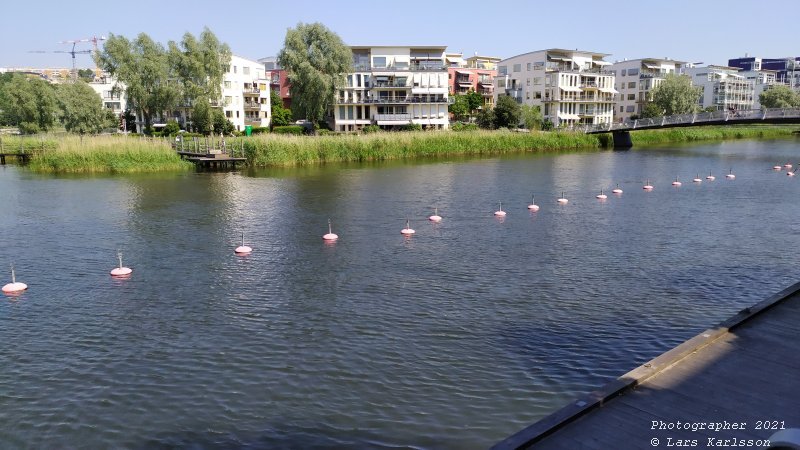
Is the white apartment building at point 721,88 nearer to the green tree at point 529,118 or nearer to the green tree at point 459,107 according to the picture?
the green tree at point 459,107

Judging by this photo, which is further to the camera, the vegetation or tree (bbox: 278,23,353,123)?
tree (bbox: 278,23,353,123)

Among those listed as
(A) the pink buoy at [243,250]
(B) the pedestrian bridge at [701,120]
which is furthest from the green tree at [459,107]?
(A) the pink buoy at [243,250]

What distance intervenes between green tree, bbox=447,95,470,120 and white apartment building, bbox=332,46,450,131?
10.2 m

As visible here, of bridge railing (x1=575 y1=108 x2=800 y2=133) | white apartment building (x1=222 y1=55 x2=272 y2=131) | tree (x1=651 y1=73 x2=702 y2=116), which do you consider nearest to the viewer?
bridge railing (x1=575 y1=108 x2=800 y2=133)

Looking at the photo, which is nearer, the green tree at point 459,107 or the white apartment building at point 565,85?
the white apartment building at point 565,85

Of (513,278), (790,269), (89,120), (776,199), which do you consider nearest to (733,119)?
(776,199)

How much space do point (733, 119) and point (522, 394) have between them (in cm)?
6596

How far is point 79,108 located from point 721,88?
123553 millimetres

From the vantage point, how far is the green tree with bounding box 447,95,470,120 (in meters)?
102

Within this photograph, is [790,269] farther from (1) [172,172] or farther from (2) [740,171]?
(1) [172,172]

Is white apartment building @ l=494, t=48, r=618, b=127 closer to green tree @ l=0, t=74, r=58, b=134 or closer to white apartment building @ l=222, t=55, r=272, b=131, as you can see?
white apartment building @ l=222, t=55, r=272, b=131

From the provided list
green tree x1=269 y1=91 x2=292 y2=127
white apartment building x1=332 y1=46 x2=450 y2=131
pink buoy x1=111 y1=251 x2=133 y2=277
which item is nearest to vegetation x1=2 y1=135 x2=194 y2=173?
pink buoy x1=111 y1=251 x2=133 y2=277

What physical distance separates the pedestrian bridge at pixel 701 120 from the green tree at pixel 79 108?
63.1 meters

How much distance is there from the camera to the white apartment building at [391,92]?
88.9m
